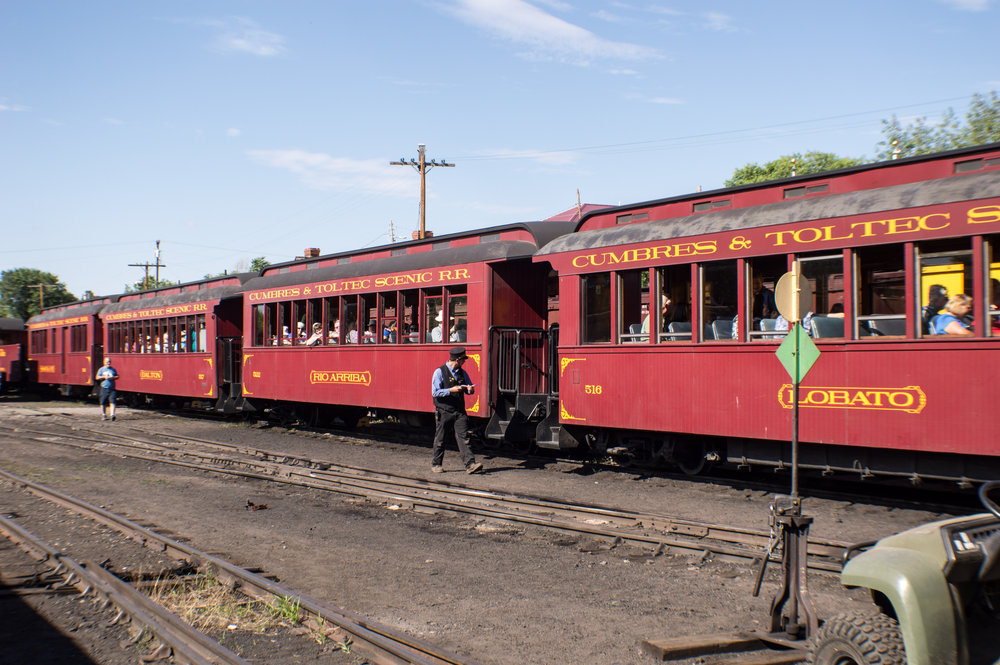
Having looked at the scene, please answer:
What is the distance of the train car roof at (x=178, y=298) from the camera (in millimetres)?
20188

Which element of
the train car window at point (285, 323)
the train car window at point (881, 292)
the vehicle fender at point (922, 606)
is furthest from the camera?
the train car window at point (285, 323)

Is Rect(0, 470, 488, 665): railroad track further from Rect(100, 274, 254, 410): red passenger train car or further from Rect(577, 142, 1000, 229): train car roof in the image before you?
Rect(100, 274, 254, 410): red passenger train car

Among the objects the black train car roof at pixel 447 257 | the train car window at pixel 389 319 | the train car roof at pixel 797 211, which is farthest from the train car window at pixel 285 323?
the train car roof at pixel 797 211

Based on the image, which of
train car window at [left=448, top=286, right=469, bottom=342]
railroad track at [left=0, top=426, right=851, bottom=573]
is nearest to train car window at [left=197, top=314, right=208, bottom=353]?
railroad track at [left=0, top=426, right=851, bottom=573]

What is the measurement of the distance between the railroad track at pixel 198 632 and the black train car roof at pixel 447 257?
21.1 feet

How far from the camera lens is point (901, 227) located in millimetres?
7789

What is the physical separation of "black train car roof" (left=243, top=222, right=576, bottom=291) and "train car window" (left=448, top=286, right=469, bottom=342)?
19.8 inches

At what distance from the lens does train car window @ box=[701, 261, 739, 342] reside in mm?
9219

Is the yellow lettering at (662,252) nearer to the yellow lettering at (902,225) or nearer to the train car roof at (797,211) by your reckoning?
the train car roof at (797,211)

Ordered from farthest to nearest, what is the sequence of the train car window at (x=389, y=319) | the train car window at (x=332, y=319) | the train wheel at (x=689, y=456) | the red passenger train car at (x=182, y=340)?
the red passenger train car at (x=182, y=340), the train car window at (x=332, y=319), the train car window at (x=389, y=319), the train wheel at (x=689, y=456)

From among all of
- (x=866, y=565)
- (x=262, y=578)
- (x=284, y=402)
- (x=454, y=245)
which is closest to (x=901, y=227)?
(x=866, y=565)

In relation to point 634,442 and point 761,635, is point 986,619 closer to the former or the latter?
point 761,635

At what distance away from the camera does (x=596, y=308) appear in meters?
10.8

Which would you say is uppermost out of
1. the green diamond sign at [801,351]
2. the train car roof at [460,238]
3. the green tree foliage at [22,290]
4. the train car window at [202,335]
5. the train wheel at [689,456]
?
the green tree foliage at [22,290]
